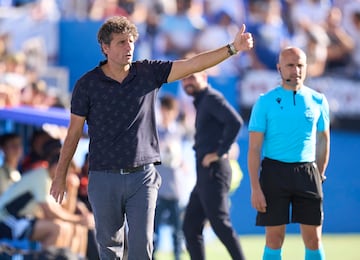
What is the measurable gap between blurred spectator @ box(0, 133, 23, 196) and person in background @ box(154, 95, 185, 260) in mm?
1647

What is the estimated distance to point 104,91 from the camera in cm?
688

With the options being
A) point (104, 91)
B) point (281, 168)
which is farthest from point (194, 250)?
point (104, 91)

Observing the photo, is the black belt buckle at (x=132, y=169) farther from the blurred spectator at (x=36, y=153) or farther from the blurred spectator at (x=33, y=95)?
the blurred spectator at (x=33, y=95)

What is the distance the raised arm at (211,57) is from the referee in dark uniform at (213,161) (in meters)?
1.99

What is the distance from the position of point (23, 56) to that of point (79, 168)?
4.47 metres

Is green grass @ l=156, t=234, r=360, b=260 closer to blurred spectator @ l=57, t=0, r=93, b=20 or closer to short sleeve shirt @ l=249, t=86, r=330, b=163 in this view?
short sleeve shirt @ l=249, t=86, r=330, b=163

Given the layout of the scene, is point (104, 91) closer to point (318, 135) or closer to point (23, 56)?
point (318, 135)

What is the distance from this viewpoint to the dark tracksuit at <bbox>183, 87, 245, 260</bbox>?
352 inches

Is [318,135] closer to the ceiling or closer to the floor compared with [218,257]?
closer to the ceiling

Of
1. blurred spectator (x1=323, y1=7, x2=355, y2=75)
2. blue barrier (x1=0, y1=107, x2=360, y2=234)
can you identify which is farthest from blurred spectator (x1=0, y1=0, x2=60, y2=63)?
blurred spectator (x1=323, y1=7, x2=355, y2=75)

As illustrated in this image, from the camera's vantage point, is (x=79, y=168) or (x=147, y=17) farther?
(x=147, y=17)

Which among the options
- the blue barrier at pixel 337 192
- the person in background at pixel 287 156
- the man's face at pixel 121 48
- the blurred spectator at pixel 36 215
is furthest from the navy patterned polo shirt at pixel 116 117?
the blue barrier at pixel 337 192

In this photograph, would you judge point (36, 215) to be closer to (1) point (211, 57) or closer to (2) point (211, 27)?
(1) point (211, 57)

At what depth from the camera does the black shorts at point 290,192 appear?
770 cm
